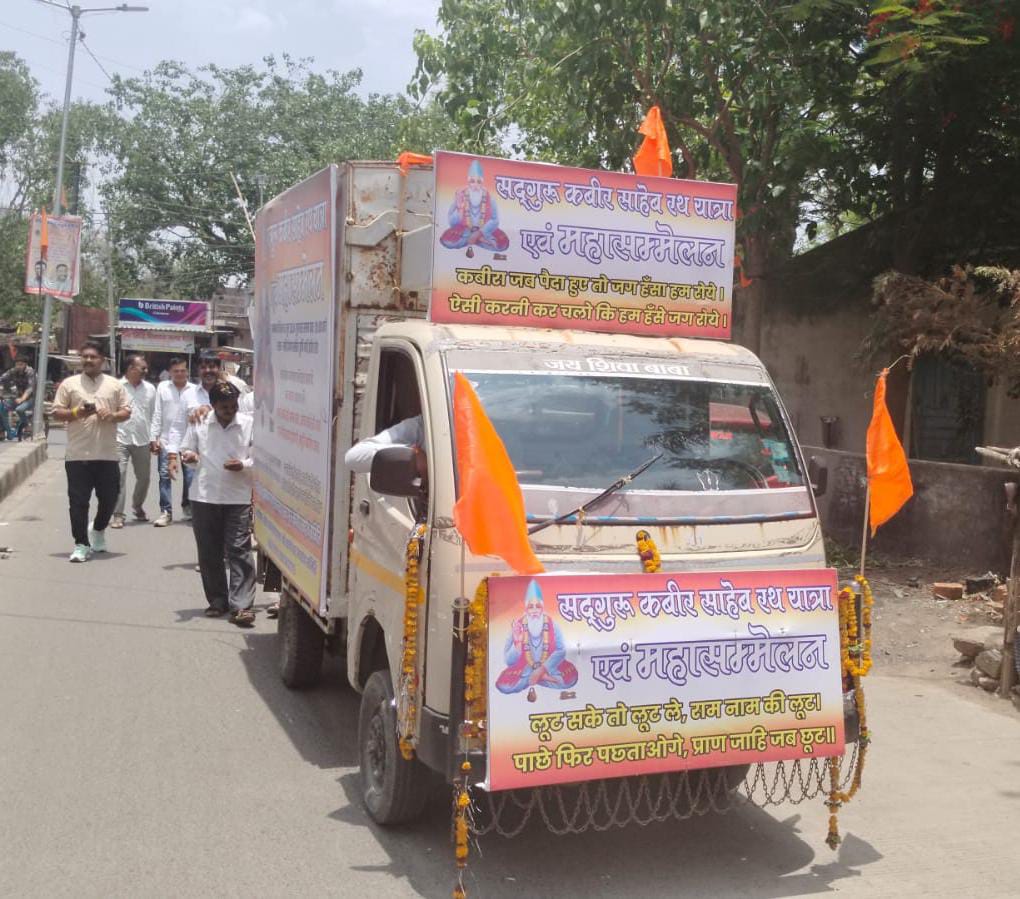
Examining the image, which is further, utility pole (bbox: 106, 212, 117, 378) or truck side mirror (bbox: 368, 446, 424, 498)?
utility pole (bbox: 106, 212, 117, 378)

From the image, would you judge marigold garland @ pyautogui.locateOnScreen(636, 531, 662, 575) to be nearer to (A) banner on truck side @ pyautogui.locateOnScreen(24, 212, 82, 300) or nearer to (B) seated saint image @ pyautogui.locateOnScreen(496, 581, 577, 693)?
(B) seated saint image @ pyautogui.locateOnScreen(496, 581, 577, 693)

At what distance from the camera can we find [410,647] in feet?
13.3

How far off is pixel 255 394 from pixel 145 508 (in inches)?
295

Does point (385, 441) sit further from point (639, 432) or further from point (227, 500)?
point (227, 500)

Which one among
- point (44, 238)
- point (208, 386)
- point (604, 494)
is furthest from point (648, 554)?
point (44, 238)

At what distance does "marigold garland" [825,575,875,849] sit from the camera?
14.2 feet

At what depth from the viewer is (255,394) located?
297 inches

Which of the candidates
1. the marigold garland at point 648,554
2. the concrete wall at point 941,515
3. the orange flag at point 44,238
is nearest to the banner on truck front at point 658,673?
the marigold garland at point 648,554

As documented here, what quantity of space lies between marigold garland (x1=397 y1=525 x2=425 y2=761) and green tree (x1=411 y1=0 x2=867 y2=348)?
283 inches

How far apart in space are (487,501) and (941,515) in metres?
7.36

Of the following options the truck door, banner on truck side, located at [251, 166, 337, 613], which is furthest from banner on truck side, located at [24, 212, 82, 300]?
the truck door

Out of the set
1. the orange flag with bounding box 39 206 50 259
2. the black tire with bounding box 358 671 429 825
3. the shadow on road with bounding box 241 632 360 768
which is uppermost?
the orange flag with bounding box 39 206 50 259

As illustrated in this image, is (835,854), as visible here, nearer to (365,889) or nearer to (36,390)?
(365,889)

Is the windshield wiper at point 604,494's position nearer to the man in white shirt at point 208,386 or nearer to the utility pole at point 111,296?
the man in white shirt at point 208,386
